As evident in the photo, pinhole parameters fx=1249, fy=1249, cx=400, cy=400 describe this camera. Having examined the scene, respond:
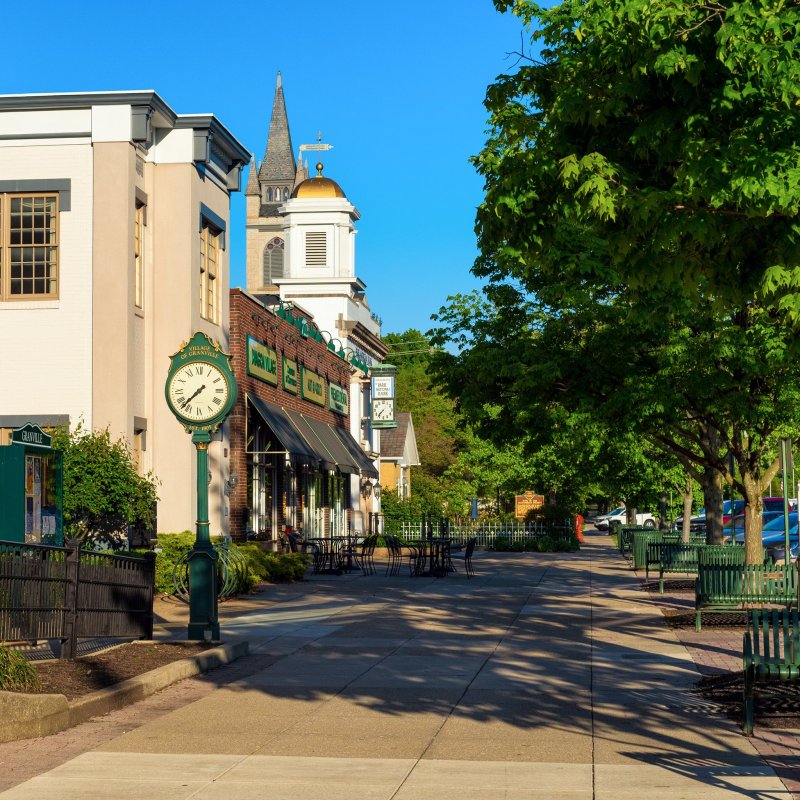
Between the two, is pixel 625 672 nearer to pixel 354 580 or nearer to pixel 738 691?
pixel 738 691

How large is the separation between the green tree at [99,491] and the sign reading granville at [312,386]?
56.0 feet

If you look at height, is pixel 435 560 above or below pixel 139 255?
below

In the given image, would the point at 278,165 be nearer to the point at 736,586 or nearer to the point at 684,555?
the point at 684,555

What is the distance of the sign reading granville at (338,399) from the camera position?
138 feet

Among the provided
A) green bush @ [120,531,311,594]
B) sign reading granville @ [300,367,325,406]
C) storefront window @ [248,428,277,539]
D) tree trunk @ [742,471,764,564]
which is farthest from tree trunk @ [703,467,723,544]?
sign reading granville @ [300,367,325,406]

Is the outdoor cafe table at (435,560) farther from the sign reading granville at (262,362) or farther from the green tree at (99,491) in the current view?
the green tree at (99,491)

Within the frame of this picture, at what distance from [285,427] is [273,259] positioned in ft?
260

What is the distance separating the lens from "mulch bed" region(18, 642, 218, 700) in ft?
36.4

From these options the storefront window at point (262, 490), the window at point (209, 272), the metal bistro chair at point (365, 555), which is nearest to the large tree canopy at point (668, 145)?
the window at point (209, 272)

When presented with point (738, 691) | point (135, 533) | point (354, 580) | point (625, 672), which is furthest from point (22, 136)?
point (738, 691)

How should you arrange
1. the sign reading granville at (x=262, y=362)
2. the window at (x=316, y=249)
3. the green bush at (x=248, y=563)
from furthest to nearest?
the window at (x=316, y=249) → the sign reading granville at (x=262, y=362) → the green bush at (x=248, y=563)

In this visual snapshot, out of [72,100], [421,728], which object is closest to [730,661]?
[421,728]

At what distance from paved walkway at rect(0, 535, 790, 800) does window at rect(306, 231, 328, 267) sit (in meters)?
35.9

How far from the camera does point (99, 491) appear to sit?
1909 cm
